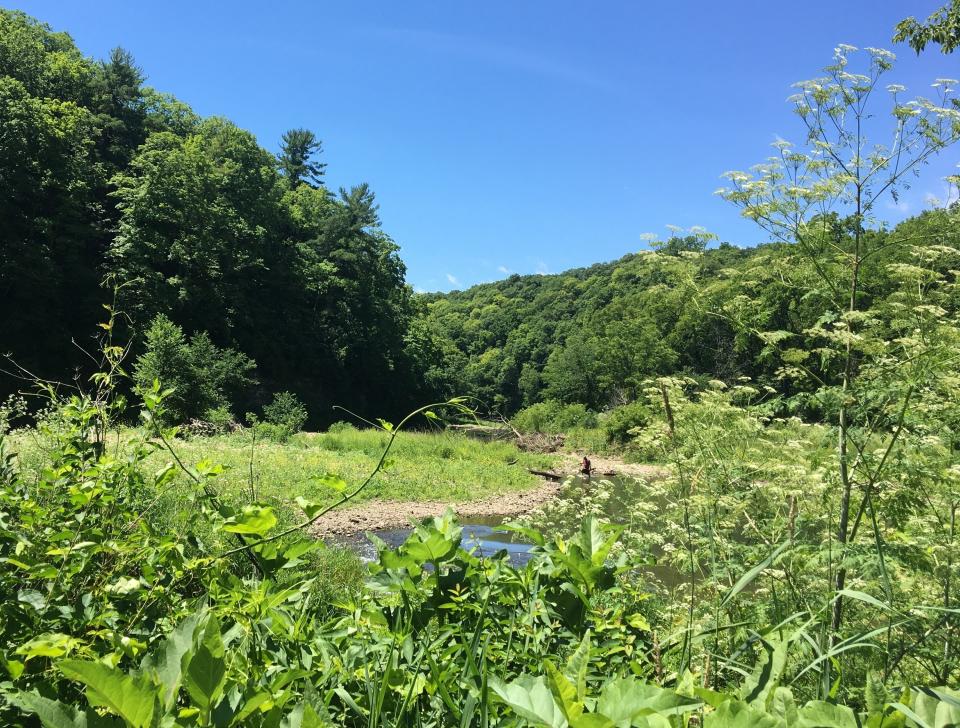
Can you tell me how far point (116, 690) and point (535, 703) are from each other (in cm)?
43

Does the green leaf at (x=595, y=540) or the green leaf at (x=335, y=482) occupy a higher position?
the green leaf at (x=335, y=482)

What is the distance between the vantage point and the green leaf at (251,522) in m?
1.06

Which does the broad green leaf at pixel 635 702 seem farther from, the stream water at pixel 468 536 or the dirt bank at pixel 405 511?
the dirt bank at pixel 405 511

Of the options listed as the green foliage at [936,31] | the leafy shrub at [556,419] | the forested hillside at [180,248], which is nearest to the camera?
the green foliage at [936,31]

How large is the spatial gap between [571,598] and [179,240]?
1452 inches

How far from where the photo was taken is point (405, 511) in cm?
1423

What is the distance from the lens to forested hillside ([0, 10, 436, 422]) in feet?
89.8

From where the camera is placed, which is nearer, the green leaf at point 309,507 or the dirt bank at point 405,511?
the green leaf at point 309,507

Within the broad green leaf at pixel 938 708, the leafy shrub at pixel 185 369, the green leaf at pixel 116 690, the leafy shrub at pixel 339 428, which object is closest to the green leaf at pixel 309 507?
the green leaf at pixel 116 690

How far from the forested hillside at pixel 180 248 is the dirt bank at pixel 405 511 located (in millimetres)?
10818

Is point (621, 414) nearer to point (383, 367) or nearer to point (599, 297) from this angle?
point (383, 367)

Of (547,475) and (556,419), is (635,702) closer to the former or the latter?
(547,475)

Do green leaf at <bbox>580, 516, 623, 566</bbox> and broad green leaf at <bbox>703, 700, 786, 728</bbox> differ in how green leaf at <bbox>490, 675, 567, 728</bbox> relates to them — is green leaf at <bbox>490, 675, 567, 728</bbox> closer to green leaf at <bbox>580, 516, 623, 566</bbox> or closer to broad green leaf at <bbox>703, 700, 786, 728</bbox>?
broad green leaf at <bbox>703, 700, 786, 728</bbox>

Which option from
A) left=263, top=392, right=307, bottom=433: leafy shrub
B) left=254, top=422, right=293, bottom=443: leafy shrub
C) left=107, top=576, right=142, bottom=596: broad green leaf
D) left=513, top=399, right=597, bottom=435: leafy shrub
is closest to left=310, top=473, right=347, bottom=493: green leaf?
left=107, top=576, right=142, bottom=596: broad green leaf
